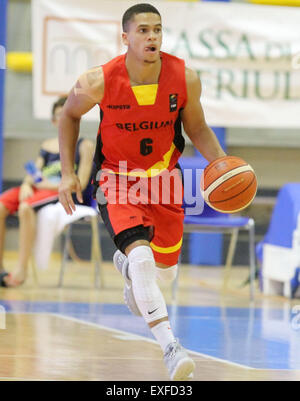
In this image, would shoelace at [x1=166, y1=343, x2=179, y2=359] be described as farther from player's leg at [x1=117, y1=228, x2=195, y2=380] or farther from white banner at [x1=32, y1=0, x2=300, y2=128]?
white banner at [x1=32, y1=0, x2=300, y2=128]

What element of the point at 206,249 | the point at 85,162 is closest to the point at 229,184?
the point at 85,162

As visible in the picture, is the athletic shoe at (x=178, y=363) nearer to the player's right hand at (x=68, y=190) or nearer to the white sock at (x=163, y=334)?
the white sock at (x=163, y=334)

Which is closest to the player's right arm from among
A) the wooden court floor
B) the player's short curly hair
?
the player's short curly hair

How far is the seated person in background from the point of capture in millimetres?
7301

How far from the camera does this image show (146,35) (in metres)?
3.88

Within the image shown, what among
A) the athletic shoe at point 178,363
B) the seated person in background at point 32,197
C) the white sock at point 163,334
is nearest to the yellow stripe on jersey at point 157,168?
the white sock at point 163,334

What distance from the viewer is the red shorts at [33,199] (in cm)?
744

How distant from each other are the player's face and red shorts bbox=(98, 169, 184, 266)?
0.56 meters

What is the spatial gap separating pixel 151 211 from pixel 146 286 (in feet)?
1.55

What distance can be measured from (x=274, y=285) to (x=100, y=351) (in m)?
3.70

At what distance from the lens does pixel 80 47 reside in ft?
27.8

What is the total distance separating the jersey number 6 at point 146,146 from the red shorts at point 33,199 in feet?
11.5
